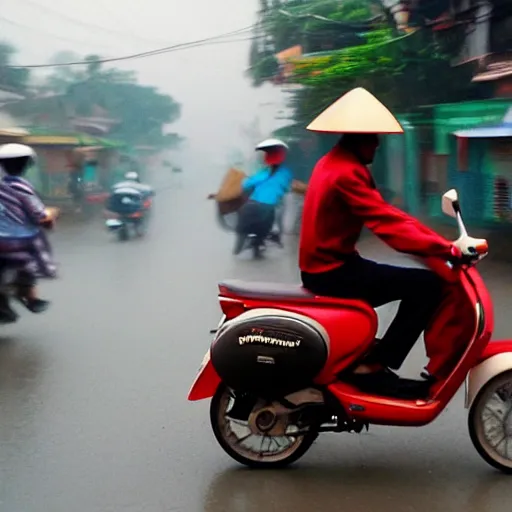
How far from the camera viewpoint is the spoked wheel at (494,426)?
419 centimetres

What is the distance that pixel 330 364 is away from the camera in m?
4.15

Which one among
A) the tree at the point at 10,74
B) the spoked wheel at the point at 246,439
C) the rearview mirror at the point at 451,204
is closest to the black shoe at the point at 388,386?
the spoked wheel at the point at 246,439

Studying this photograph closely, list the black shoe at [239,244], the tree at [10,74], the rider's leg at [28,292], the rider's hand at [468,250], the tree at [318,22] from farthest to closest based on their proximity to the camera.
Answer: the tree at [10,74], the tree at [318,22], the black shoe at [239,244], the rider's leg at [28,292], the rider's hand at [468,250]

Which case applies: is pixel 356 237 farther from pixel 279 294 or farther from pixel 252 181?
pixel 252 181

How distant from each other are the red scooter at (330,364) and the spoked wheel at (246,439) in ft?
0.04

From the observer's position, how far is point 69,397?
5.61 meters

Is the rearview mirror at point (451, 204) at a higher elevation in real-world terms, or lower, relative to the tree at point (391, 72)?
higher

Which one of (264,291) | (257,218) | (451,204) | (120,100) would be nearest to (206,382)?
(264,291)

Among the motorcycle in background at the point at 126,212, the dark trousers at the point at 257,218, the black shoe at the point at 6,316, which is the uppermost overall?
the black shoe at the point at 6,316

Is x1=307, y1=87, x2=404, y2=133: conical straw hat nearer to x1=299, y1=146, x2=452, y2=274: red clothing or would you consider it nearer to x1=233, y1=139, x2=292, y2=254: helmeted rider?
x1=299, y1=146, x2=452, y2=274: red clothing

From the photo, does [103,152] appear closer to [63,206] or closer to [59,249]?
[63,206]

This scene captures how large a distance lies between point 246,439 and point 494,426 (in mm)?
1148

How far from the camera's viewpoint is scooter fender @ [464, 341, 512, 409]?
4109 mm

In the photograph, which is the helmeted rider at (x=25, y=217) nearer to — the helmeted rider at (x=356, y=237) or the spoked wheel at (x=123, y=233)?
the helmeted rider at (x=356, y=237)
